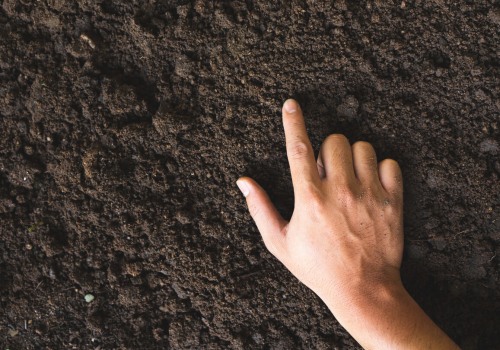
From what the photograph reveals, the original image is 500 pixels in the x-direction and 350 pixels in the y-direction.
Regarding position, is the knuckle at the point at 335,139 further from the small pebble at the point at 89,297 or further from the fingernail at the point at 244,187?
the small pebble at the point at 89,297

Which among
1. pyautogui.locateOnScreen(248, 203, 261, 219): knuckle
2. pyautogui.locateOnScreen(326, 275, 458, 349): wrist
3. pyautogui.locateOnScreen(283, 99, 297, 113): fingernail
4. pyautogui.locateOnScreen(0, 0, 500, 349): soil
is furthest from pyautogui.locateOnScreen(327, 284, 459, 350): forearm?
pyautogui.locateOnScreen(283, 99, 297, 113): fingernail

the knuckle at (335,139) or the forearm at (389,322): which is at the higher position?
the knuckle at (335,139)

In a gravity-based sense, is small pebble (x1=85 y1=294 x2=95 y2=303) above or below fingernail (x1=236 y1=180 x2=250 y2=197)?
below

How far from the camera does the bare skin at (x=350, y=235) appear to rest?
160 cm

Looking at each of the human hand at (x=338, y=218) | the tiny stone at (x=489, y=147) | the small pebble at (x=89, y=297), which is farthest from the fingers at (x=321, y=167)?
the small pebble at (x=89, y=297)

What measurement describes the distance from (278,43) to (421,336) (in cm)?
101

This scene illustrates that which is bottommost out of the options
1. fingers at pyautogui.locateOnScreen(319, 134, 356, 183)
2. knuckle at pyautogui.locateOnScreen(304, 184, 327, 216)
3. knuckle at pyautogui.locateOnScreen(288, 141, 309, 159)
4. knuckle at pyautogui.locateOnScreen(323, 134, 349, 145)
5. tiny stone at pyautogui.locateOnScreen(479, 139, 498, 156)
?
knuckle at pyautogui.locateOnScreen(304, 184, 327, 216)

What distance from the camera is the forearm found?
1.57 metres

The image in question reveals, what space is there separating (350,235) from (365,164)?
0.74 feet

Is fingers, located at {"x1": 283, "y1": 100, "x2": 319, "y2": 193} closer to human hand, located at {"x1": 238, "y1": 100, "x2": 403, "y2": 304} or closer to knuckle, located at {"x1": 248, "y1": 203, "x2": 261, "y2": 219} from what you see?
human hand, located at {"x1": 238, "y1": 100, "x2": 403, "y2": 304}

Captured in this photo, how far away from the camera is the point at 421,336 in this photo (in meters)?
1.57

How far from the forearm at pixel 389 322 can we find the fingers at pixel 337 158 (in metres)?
0.36

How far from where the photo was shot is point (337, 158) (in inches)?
64.3

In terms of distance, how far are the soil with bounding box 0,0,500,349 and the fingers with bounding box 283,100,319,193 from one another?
0.10 m
